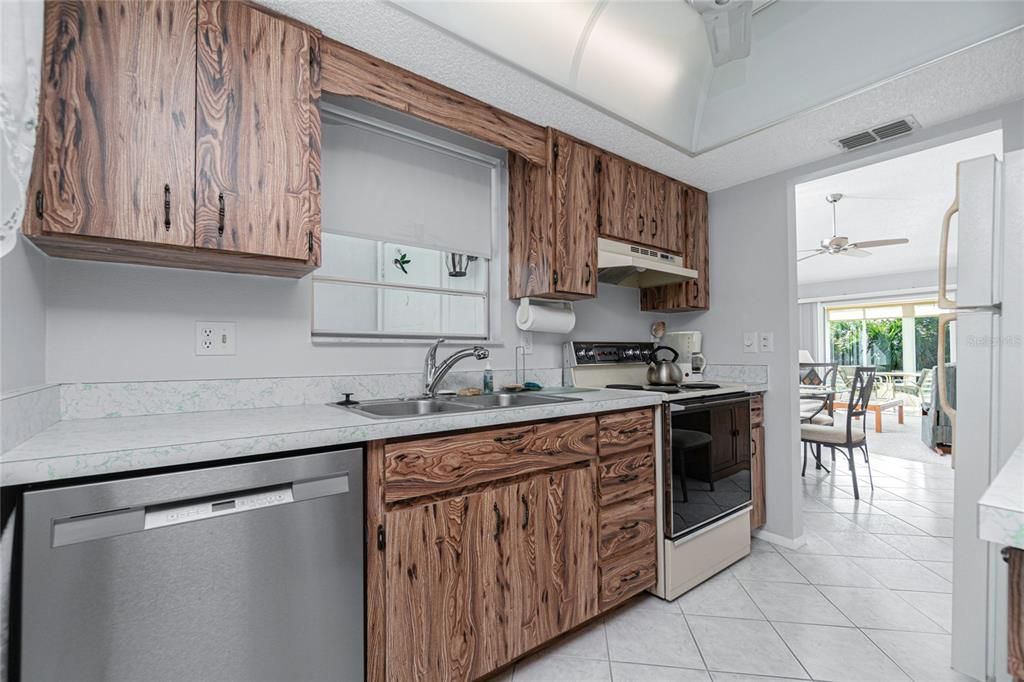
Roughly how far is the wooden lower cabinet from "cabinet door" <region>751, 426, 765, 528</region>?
140cm

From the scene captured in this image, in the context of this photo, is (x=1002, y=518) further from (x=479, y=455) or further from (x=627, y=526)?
(x=627, y=526)

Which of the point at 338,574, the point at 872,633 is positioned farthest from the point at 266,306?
the point at 872,633

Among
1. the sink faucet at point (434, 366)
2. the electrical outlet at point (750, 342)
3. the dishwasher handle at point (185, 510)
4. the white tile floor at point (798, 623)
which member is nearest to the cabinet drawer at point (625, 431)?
the sink faucet at point (434, 366)

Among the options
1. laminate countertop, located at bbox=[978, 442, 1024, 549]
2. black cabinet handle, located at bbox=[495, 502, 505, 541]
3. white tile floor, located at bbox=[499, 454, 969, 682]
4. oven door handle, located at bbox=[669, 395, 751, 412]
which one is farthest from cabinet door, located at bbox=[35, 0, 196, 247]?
oven door handle, located at bbox=[669, 395, 751, 412]

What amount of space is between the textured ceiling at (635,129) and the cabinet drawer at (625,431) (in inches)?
55.7

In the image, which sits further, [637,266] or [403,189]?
[637,266]

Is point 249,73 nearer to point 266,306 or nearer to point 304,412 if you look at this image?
point 266,306

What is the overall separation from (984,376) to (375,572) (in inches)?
84.0

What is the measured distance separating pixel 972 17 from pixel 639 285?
73.7 inches

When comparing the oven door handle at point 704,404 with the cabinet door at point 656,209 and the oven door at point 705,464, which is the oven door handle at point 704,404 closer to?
the oven door at point 705,464

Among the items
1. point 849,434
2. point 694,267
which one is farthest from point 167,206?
point 849,434

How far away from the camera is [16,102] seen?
644mm

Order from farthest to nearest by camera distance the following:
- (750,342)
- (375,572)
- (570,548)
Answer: (750,342)
(570,548)
(375,572)

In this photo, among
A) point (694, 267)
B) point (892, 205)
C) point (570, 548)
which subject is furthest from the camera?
point (892, 205)
